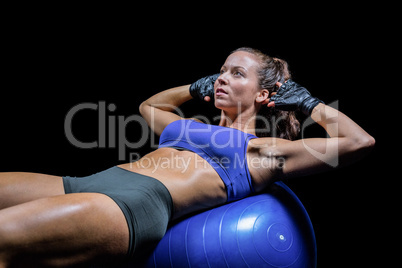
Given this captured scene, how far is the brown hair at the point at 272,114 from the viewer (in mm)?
2537

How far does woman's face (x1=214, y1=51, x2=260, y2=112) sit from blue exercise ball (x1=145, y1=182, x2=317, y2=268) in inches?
28.0

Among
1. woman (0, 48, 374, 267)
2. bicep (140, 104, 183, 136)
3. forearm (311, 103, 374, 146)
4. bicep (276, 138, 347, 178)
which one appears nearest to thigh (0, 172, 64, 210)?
woman (0, 48, 374, 267)

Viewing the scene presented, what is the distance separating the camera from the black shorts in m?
1.68

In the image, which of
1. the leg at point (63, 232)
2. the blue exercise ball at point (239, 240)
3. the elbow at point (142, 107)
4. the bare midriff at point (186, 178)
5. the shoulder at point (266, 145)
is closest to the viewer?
the leg at point (63, 232)

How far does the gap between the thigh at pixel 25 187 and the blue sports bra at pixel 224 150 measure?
71 centimetres

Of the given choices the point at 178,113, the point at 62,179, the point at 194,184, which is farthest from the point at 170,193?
the point at 178,113

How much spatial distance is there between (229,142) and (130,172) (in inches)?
22.9

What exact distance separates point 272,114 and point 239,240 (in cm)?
106

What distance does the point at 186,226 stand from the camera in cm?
195

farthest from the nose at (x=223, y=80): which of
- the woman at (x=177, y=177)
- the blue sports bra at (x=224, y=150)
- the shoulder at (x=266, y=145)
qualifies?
the shoulder at (x=266, y=145)

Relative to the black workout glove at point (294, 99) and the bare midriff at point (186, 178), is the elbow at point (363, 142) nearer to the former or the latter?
the black workout glove at point (294, 99)

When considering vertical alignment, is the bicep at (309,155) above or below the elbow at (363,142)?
below

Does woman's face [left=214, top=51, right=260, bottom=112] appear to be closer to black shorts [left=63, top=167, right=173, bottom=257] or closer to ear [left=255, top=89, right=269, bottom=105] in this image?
ear [left=255, top=89, right=269, bottom=105]

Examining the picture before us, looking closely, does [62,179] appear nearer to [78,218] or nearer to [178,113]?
[78,218]
